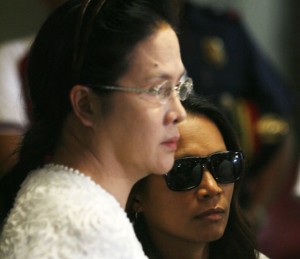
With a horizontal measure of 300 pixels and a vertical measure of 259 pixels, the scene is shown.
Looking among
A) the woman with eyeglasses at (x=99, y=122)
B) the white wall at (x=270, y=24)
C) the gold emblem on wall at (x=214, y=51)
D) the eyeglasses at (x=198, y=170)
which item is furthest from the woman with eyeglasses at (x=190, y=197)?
the white wall at (x=270, y=24)

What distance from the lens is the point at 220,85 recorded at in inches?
110

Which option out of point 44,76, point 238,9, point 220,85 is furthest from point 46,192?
point 238,9

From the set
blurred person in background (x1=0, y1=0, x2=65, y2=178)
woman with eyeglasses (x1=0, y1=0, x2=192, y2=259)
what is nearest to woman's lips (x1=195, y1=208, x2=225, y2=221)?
woman with eyeglasses (x1=0, y1=0, x2=192, y2=259)

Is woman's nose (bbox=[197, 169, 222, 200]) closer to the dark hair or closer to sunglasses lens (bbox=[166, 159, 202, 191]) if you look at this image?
sunglasses lens (bbox=[166, 159, 202, 191])

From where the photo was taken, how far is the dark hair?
1.16 m

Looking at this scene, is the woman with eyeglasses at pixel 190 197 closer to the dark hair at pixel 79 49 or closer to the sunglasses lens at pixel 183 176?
the sunglasses lens at pixel 183 176

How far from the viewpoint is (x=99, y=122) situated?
1.18 meters

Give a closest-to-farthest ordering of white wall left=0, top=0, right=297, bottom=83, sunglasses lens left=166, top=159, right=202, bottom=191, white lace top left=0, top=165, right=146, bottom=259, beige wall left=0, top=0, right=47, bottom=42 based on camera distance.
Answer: white lace top left=0, top=165, right=146, bottom=259 → sunglasses lens left=166, top=159, right=202, bottom=191 → beige wall left=0, top=0, right=47, bottom=42 → white wall left=0, top=0, right=297, bottom=83

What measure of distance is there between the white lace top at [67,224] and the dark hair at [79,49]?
0.34 ft

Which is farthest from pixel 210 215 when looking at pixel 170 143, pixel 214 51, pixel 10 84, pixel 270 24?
pixel 270 24

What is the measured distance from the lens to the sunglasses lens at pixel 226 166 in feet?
4.48

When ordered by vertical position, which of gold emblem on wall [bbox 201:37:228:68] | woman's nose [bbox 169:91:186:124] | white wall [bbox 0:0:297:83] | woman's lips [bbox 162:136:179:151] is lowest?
white wall [bbox 0:0:297:83]

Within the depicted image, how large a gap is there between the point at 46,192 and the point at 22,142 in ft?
0.65

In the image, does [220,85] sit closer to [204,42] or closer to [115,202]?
[204,42]
